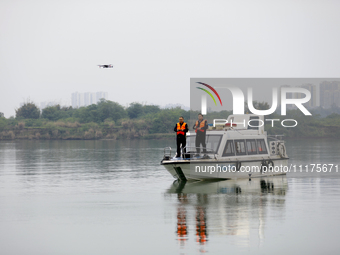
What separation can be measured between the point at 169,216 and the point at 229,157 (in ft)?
29.7

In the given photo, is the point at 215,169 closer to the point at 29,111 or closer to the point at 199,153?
the point at 199,153

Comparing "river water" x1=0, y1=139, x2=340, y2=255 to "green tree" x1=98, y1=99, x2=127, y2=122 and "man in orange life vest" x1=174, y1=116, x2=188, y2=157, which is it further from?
"green tree" x1=98, y1=99, x2=127, y2=122

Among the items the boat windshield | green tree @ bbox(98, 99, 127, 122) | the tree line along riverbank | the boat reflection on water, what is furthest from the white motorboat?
green tree @ bbox(98, 99, 127, 122)

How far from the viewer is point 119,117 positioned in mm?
130250

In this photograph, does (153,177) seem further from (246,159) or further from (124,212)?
(124,212)

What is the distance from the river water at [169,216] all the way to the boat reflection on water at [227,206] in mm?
26

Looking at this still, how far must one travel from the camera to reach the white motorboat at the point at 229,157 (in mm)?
23156

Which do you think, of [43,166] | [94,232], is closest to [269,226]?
[94,232]

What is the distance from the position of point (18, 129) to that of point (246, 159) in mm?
99248

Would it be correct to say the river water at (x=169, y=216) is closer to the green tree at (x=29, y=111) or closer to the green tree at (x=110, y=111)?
the green tree at (x=110, y=111)

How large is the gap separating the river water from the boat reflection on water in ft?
0.09

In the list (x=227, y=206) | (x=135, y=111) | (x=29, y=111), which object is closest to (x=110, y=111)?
(x=135, y=111)

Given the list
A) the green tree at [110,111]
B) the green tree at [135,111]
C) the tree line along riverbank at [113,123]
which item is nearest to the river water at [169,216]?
the tree line along riverbank at [113,123]

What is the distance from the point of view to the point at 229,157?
78.7 feet
